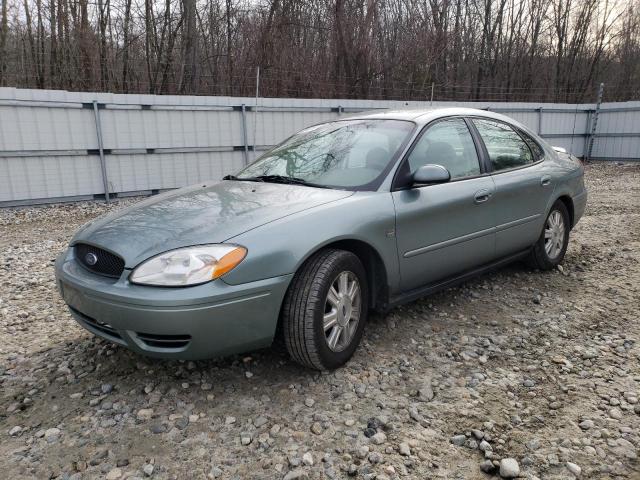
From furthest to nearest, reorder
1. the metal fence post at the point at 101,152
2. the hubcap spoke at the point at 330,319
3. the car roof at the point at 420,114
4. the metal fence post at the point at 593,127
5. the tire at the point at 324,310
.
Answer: the metal fence post at the point at 593,127
the metal fence post at the point at 101,152
the car roof at the point at 420,114
the hubcap spoke at the point at 330,319
the tire at the point at 324,310

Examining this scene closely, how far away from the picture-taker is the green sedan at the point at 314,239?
7.91ft

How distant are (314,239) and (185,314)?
761 mm

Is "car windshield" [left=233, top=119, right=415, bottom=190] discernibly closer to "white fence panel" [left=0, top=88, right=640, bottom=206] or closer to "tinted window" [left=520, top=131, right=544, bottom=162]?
"tinted window" [left=520, top=131, right=544, bottom=162]

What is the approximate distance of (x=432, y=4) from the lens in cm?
1645

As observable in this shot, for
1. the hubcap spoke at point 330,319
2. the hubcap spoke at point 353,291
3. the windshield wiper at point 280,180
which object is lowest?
the hubcap spoke at point 330,319

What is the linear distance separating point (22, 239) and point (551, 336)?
243 inches

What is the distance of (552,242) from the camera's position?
4535 millimetres

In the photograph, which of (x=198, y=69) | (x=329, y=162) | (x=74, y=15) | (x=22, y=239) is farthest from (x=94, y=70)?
(x=329, y=162)

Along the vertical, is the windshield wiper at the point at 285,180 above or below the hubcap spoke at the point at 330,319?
above

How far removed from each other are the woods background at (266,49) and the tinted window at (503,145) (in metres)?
8.92

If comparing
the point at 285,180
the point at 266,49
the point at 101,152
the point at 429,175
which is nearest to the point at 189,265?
the point at 285,180

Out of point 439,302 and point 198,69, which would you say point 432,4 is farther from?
point 439,302

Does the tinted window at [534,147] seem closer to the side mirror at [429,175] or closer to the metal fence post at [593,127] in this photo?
the side mirror at [429,175]

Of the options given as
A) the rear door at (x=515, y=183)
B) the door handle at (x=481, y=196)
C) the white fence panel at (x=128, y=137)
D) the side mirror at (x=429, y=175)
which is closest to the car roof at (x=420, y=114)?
the rear door at (x=515, y=183)
